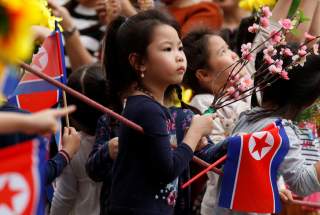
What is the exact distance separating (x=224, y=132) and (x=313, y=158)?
0.55 meters

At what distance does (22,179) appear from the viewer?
2.51 metres

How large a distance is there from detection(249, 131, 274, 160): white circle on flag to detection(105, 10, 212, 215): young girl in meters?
0.28

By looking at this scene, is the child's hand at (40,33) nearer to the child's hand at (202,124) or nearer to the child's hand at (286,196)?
the child's hand at (202,124)

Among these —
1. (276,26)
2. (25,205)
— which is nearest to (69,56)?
(276,26)

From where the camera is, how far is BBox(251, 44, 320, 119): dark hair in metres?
3.74

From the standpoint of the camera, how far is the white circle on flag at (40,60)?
383 centimetres

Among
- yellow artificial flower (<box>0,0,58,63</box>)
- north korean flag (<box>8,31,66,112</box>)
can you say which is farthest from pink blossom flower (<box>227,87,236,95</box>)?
yellow artificial flower (<box>0,0,58,63</box>)

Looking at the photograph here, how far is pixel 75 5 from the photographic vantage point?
5734mm

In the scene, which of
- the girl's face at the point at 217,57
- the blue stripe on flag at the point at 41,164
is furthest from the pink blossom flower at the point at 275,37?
the blue stripe on flag at the point at 41,164

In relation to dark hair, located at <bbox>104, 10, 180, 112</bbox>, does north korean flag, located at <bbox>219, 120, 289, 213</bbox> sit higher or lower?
lower

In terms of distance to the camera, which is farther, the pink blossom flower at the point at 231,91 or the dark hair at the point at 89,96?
the dark hair at the point at 89,96

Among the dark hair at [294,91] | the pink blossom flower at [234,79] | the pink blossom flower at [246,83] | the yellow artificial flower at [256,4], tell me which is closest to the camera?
the pink blossom flower at [246,83]

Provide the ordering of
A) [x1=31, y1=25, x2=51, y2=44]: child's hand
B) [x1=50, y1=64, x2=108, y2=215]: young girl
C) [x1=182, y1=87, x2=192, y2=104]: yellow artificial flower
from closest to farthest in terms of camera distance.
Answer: [x1=31, y1=25, x2=51, y2=44]: child's hand
[x1=50, y1=64, x2=108, y2=215]: young girl
[x1=182, y1=87, x2=192, y2=104]: yellow artificial flower

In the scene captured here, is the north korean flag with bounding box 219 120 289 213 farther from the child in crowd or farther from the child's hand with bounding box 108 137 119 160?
the child's hand with bounding box 108 137 119 160
